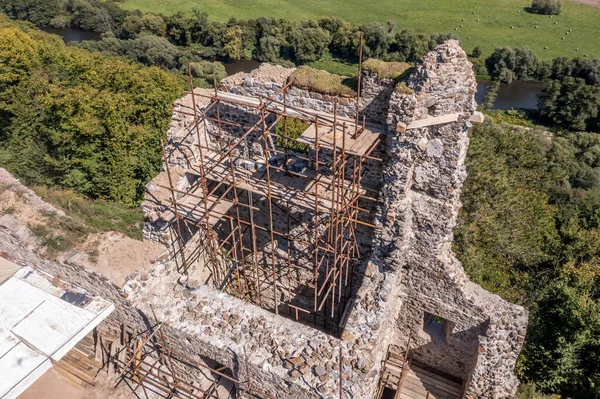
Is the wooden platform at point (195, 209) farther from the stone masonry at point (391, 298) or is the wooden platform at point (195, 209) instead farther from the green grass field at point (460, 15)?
the green grass field at point (460, 15)

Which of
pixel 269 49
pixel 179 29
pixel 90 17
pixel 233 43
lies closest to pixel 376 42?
pixel 269 49

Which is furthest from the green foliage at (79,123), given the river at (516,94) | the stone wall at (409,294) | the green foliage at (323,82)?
the river at (516,94)

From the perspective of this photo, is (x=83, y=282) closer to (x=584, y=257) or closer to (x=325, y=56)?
(x=584, y=257)

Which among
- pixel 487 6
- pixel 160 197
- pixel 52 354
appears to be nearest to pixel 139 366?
pixel 52 354

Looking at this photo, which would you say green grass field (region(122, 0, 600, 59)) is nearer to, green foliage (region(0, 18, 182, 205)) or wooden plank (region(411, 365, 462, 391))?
green foliage (region(0, 18, 182, 205))

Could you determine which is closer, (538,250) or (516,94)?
(538,250)

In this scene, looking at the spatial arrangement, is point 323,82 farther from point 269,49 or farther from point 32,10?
point 32,10
